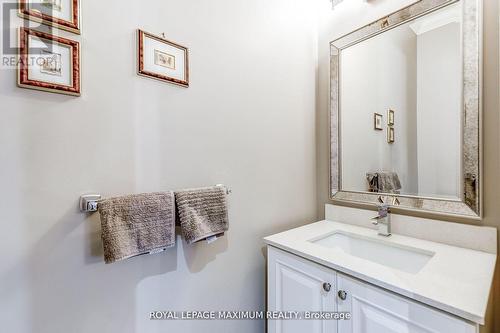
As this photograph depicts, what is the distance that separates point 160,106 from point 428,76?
1.19m

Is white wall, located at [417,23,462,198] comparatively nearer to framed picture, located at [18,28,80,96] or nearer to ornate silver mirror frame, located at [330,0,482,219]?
ornate silver mirror frame, located at [330,0,482,219]

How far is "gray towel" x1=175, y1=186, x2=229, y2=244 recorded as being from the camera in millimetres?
874

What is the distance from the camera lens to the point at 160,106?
903mm

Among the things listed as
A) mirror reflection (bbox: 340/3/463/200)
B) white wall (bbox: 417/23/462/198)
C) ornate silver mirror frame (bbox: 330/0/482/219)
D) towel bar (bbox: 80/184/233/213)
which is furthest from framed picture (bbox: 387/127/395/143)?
towel bar (bbox: 80/184/233/213)

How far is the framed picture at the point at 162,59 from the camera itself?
33.5 inches

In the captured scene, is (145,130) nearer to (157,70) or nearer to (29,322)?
(157,70)

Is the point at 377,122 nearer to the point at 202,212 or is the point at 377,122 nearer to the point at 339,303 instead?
the point at 339,303

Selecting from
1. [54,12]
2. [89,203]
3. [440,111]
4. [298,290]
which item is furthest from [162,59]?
[440,111]

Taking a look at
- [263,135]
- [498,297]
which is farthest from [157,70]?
[498,297]

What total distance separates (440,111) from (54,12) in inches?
58.2

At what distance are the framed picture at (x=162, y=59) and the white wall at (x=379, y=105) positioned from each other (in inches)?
37.0

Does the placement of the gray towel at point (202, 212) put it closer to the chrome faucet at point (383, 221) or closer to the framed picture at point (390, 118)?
the chrome faucet at point (383, 221)

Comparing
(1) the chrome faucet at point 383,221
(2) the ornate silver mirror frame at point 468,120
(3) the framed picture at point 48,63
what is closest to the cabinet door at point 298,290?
(1) the chrome faucet at point 383,221

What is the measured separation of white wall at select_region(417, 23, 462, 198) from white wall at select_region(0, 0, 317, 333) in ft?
1.99
